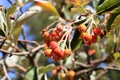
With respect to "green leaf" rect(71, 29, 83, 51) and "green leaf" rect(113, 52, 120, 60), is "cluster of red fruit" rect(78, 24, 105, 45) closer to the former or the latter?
"green leaf" rect(71, 29, 83, 51)

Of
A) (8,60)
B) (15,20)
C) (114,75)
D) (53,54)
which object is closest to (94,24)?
(53,54)

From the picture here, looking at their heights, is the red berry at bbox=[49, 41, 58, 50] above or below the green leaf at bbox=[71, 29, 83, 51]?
above

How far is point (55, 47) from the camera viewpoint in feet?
4.07

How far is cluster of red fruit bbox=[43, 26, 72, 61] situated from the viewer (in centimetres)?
123

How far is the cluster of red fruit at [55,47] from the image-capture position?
4.02ft

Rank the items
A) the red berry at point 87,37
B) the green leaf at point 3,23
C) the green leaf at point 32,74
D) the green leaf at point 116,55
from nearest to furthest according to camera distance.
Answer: the red berry at point 87,37 → the green leaf at point 3,23 → the green leaf at point 32,74 → the green leaf at point 116,55

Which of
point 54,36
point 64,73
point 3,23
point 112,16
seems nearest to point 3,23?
point 3,23

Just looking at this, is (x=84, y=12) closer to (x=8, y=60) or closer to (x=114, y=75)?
(x=8, y=60)

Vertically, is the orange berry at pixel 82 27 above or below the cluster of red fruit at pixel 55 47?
above

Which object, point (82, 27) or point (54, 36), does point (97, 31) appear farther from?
point (54, 36)

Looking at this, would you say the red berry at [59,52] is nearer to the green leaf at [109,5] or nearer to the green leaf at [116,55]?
the green leaf at [109,5]

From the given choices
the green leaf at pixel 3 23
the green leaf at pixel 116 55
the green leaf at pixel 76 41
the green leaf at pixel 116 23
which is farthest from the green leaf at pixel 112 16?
the green leaf at pixel 116 55

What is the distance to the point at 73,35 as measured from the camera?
1349mm

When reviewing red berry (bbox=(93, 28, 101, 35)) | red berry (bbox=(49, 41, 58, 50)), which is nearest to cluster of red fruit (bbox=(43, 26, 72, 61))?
red berry (bbox=(49, 41, 58, 50))
